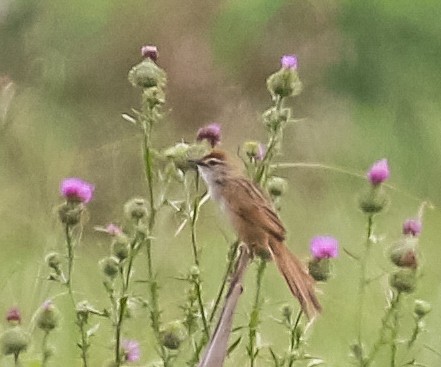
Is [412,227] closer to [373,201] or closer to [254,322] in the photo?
[373,201]

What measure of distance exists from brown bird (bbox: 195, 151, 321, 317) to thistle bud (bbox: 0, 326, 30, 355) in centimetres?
18

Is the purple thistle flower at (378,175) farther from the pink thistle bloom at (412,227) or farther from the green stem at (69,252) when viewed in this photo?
the green stem at (69,252)

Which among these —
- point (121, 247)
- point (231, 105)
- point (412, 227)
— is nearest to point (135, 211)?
point (121, 247)

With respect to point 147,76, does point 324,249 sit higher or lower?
lower

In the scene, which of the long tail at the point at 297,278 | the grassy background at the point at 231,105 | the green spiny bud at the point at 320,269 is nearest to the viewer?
the long tail at the point at 297,278

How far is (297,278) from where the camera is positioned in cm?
80

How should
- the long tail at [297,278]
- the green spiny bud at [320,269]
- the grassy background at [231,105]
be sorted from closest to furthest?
1. the long tail at [297,278]
2. the green spiny bud at [320,269]
3. the grassy background at [231,105]

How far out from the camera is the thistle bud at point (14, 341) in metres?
0.85

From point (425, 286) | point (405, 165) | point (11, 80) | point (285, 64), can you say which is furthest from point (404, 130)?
point (285, 64)

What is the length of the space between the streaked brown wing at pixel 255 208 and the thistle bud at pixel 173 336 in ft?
0.32

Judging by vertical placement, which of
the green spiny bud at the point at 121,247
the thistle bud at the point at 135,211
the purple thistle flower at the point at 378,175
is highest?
the purple thistle flower at the point at 378,175

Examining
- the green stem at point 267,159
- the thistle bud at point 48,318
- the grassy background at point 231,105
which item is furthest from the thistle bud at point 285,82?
the grassy background at point 231,105

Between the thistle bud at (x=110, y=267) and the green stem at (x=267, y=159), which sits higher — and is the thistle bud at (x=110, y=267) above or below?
below

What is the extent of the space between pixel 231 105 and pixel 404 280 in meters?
1.03
